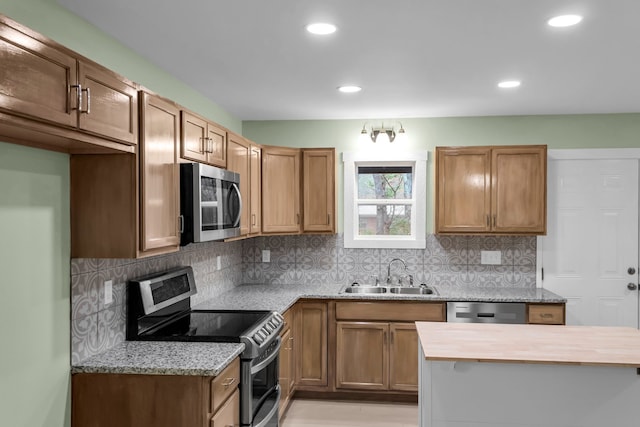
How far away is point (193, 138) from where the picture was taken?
9.64ft

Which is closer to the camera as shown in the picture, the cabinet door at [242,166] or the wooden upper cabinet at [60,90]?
the wooden upper cabinet at [60,90]

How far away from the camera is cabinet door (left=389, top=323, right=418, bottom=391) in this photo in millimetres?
4250

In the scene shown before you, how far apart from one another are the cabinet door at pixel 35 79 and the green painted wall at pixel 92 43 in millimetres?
445

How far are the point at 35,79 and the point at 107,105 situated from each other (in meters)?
0.44

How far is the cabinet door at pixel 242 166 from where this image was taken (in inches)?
142

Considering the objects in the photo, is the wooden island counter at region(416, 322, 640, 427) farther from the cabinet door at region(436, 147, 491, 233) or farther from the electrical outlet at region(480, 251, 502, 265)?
the electrical outlet at region(480, 251, 502, 265)

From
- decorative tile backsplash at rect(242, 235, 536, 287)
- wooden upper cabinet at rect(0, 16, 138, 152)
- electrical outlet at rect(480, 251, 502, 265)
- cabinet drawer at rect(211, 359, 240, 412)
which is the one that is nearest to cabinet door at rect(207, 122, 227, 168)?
wooden upper cabinet at rect(0, 16, 138, 152)

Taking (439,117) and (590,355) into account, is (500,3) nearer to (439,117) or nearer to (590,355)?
(590,355)

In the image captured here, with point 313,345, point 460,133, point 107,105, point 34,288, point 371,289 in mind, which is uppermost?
point 460,133

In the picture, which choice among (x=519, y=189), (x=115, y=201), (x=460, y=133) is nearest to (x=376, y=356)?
(x=519, y=189)

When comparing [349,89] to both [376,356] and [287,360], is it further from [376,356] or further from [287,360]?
[376,356]

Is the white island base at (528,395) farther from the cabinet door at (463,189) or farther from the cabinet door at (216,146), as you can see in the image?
the cabinet door at (463,189)

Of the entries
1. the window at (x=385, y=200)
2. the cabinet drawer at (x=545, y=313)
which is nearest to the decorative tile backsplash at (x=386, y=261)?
the window at (x=385, y=200)

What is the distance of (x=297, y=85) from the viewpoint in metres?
3.64
